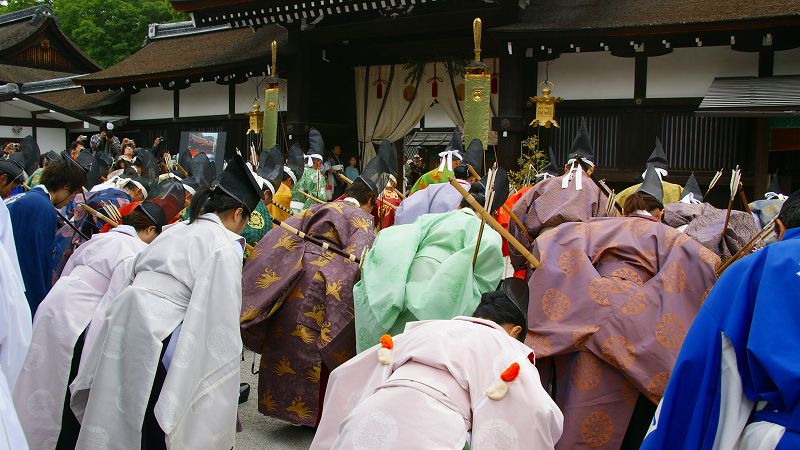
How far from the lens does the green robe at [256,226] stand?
5.88m

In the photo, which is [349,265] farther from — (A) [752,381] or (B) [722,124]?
(B) [722,124]

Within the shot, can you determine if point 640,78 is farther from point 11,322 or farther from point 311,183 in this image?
point 11,322

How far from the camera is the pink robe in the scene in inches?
89.4

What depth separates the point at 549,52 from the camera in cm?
1180

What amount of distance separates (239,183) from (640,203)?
2377mm

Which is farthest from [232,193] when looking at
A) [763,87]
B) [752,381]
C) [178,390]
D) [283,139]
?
[283,139]

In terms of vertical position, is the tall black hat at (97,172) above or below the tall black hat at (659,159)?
below

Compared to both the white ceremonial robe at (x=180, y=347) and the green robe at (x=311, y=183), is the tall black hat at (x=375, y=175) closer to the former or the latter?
the white ceremonial robe at (x=180, y=347)

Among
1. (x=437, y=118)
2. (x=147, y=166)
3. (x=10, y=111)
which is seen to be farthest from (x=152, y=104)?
(x=147, y=166)

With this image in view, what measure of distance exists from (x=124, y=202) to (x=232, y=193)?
307 cm

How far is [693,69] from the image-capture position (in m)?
11.1

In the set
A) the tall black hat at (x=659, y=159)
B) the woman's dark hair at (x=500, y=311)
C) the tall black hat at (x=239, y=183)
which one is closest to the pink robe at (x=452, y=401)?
the woman's dark hair at (x=500, y=311)

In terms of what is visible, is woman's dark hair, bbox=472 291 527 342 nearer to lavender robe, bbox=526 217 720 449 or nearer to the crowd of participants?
the crowd of participants

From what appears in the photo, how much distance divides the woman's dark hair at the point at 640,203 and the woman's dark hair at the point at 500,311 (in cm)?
192
